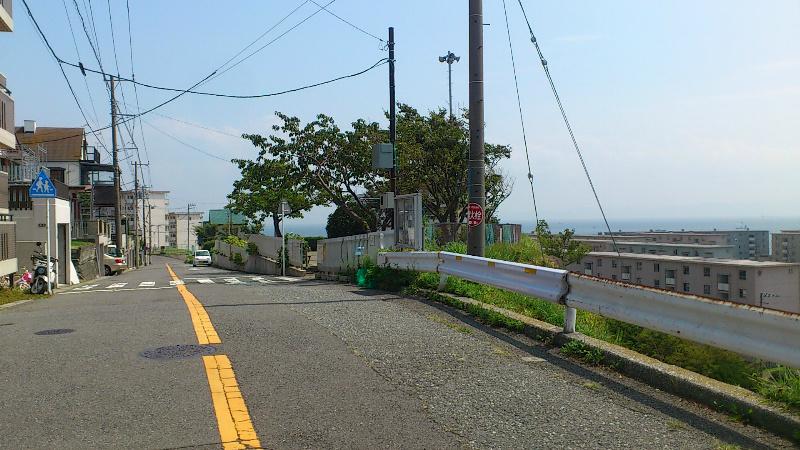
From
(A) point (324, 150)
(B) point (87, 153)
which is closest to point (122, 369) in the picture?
(A) point (324, 150)

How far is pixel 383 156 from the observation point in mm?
18734

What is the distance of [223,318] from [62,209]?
17593mm

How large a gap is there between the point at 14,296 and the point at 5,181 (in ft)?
40.6

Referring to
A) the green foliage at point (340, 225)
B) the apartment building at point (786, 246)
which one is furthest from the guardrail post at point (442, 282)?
the green foliage at point (340, 225)

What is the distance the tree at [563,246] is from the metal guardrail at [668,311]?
14122 mm

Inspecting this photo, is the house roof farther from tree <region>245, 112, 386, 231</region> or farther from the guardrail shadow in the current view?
the guardrail shadow

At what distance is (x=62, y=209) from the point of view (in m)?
23.6

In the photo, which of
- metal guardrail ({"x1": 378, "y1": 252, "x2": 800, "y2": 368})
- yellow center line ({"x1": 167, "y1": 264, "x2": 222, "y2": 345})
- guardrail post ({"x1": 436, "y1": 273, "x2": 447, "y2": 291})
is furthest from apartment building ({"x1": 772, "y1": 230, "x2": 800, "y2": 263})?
yellow center line ({"x1": 167, "y1": 264, "x2": 222, "y2": 345})

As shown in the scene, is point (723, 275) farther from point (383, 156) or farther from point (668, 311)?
point (668, 311)

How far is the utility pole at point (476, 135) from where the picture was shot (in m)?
11.3

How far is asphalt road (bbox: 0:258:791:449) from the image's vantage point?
4250 millimetres

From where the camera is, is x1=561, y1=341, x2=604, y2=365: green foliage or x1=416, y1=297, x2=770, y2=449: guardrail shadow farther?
x1=561, y1=341, x2=604, y2=365: green foliage

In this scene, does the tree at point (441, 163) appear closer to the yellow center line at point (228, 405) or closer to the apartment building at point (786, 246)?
the apartment building at point (786, 246)

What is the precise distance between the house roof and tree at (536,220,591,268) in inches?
2227
